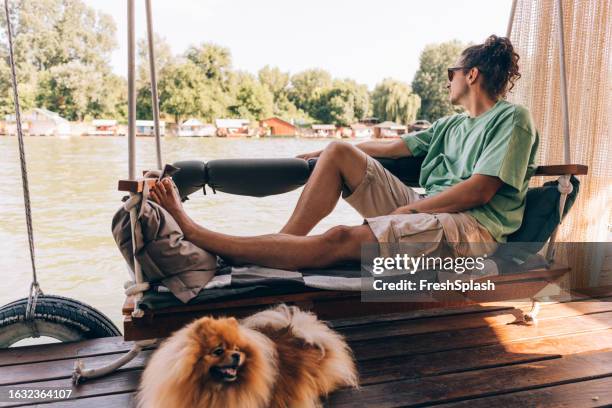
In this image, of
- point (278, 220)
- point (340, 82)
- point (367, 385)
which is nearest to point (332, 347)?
point (367, 385)

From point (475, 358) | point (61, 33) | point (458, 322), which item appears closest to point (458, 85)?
point (458, 322)

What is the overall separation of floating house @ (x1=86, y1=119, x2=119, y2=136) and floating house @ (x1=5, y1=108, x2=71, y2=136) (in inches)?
45.4

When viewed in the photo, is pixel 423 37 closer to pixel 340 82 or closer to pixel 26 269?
pixel 340 82

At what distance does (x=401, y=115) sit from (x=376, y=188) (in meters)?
17.8

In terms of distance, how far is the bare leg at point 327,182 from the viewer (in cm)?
179

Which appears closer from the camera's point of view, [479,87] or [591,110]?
[479,87]

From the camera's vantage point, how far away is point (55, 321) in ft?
5.06

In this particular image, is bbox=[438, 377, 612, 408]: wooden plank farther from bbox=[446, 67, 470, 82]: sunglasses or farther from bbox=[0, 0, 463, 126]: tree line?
bbox=[0, 0, 463, 126]: tree line

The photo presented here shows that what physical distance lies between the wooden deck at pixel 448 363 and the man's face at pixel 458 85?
0.96 metres

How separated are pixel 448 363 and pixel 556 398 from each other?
321 millimetres

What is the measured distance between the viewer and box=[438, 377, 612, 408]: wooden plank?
1267mm

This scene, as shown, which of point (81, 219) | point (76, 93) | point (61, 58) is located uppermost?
point (61, 58)

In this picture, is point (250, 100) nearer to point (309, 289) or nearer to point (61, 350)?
point (61, 350)

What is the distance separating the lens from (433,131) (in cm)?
215
